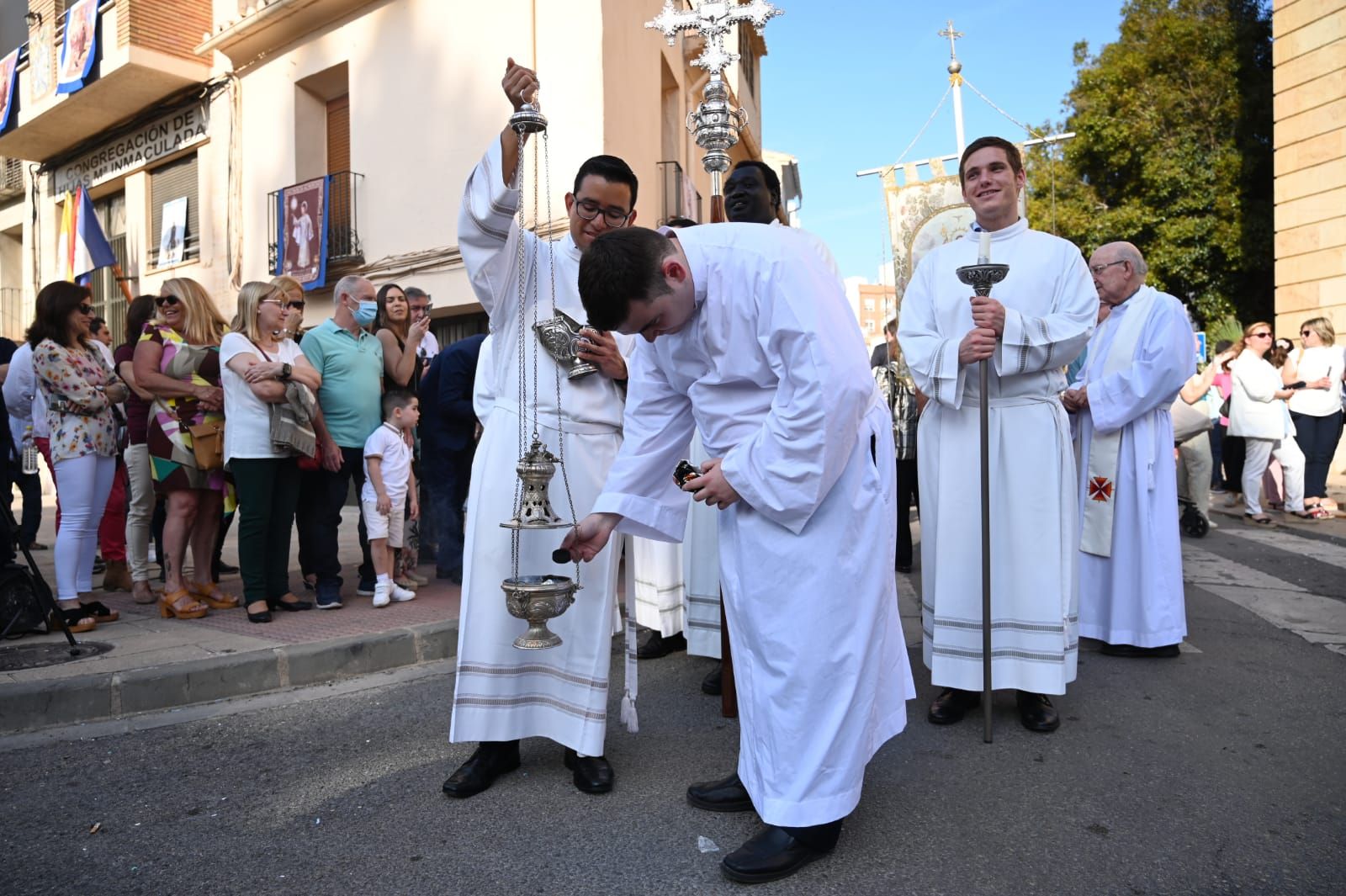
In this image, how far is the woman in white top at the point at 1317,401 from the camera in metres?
10.2

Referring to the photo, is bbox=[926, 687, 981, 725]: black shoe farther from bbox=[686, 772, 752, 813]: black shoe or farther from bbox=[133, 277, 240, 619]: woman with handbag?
bbox=[133, 277, 240, 619]: woman with handbag

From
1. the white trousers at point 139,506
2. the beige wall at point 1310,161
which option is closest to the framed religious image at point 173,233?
the white trousers at point 139,506

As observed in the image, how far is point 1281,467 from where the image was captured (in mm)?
10555

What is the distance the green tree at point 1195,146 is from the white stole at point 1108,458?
→ 18565 mm

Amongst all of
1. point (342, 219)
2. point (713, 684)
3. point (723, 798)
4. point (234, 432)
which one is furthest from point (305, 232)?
point (723, 798)

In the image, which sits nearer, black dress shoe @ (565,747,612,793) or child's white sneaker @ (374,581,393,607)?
black dress shoe @ (565,747,612,793)

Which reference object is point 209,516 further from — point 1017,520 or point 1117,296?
point 1117,296

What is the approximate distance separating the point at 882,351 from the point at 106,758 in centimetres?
650

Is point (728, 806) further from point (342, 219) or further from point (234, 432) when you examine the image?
point (342, 219)

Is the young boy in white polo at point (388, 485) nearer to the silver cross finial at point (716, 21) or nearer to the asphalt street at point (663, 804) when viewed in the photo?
the asphalt street at point (663, 804)

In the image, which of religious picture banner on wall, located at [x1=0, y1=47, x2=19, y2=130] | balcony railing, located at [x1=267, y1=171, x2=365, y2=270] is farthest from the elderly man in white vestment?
religious picture banner on wall, located at [x1=0, y1=47, x2=19, y2=130]

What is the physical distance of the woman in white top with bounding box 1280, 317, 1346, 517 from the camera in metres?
10.2

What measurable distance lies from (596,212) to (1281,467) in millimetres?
10119

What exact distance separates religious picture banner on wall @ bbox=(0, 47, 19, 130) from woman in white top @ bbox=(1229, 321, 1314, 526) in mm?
21171
